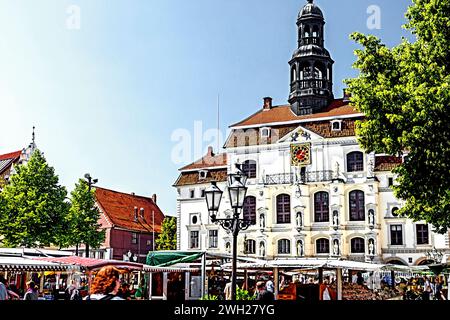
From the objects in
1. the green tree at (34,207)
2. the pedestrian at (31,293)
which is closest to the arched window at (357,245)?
the green tree at (34,207)

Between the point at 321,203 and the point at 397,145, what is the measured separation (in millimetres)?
33073

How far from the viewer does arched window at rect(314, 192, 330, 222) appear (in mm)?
50625

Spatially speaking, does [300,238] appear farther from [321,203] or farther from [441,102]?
[441,102]

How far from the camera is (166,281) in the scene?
29.0 m

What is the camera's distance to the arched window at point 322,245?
50.0 m

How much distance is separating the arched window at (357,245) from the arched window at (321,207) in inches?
113

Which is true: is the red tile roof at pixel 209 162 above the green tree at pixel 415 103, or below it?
above

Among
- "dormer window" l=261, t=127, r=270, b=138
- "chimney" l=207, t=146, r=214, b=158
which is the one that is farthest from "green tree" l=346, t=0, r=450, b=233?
"chimney" l=207, t=146, r=214, b=158

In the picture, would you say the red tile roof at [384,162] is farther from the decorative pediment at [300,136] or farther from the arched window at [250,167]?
the arched window at [250,167]

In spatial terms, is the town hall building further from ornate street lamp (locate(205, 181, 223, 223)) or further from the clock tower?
ornate street lamp (locate(205, 181, 223, 223))

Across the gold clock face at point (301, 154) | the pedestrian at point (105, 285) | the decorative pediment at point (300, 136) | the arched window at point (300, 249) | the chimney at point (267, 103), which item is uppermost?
the chimney at point (267, 103)

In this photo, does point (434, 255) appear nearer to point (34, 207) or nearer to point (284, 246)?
point (284, 246)

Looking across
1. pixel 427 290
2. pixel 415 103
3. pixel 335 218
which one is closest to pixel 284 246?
pixel 335 218
